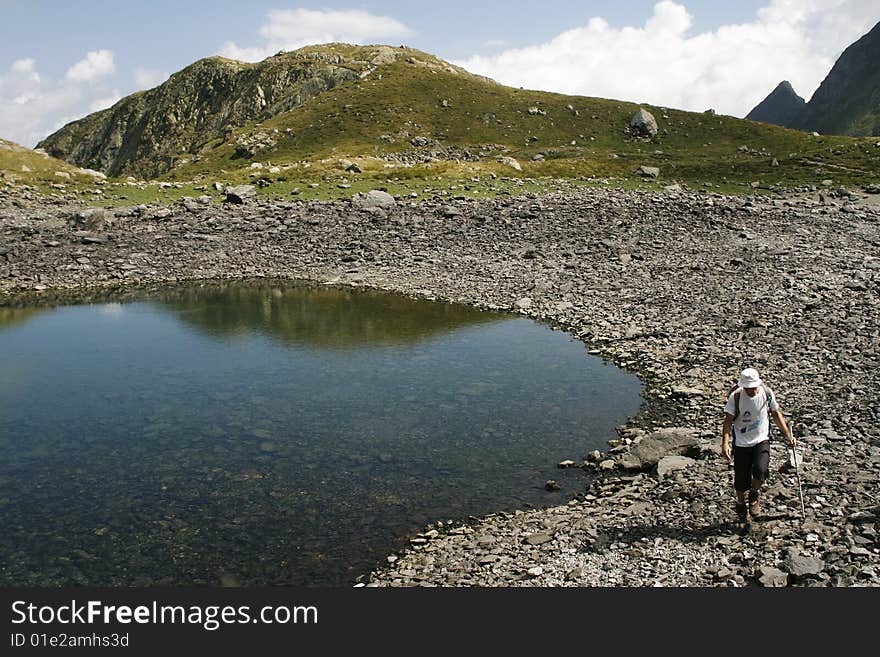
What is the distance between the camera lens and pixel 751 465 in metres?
13.1

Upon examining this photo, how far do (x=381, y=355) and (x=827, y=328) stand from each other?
688 inches

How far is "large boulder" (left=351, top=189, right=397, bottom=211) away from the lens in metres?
53.1

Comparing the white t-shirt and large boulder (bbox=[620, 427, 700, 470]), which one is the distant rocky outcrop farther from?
the white t-shirt

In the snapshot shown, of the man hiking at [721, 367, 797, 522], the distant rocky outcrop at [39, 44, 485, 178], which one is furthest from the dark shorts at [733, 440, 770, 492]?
the distant rocky outcrop at [39, 44, 485, 178]

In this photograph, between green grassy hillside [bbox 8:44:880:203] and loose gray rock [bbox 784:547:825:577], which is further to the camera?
green grassy hillside [bbox 8:44:880:203]

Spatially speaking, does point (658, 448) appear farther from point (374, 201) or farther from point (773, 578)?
point (374, 201)

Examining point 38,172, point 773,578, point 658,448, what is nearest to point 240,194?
point 38,172

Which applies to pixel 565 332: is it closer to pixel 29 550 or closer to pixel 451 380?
pixel 451 380

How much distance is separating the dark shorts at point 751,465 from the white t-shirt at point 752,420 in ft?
0.42

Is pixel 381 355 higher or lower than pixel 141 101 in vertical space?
lower

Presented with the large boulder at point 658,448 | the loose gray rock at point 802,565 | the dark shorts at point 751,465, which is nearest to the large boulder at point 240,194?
the large boulder at point 658,448

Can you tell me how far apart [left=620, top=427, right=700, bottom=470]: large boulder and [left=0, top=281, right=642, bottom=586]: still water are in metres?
1.46

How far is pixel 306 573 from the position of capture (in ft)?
42.9

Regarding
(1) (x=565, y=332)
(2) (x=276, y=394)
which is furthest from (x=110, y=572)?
(1) (x=565, y=332)
